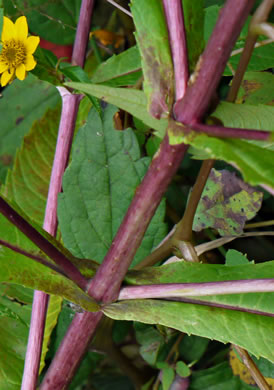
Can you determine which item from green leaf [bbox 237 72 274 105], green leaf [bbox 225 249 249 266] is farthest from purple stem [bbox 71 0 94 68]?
green leaf [bbox 225 249 249 266]

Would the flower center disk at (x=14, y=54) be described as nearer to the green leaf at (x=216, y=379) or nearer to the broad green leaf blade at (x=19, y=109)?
the broad green leaf blade at (x=19, y=109)

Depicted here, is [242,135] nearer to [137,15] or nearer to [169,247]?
[137,15]

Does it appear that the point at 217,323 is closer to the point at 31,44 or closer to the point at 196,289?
the point at 196,289

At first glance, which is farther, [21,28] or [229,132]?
[21,28]

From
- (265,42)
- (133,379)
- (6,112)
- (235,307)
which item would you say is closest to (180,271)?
(235,307)

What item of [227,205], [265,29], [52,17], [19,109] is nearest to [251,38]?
[265,29]
